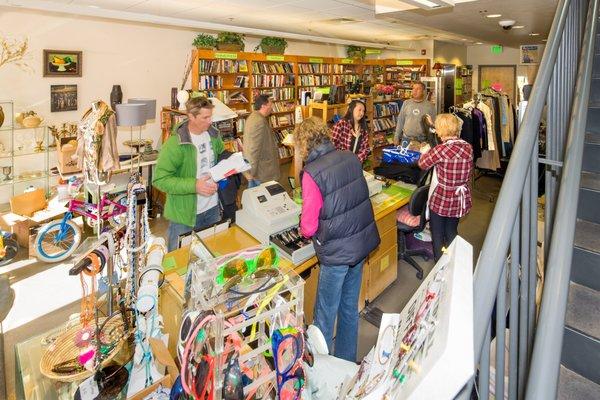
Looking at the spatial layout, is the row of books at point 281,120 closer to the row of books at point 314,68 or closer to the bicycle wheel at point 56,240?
the row of books at point 314,68

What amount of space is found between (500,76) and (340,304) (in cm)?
1282

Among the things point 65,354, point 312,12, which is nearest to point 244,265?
point 65,354

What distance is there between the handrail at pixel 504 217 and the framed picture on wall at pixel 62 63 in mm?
6084

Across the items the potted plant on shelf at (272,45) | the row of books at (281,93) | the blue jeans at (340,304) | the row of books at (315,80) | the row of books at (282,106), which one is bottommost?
the blue jeans at (340,304)

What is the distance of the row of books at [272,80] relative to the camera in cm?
797

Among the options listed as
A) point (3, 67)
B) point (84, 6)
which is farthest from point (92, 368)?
point (3, 67)

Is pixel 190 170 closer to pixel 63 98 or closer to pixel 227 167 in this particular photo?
pixel 227 167

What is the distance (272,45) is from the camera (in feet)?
26.6

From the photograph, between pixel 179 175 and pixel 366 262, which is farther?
pixel 366 262

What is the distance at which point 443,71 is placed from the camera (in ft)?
34.6

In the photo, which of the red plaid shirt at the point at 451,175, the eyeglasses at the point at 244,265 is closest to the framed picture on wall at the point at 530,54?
the red plaid shirt at the point at 451,175

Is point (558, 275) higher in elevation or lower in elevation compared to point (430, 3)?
lower

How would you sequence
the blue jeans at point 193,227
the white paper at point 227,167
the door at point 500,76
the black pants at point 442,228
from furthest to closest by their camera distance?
the door at point 500,76 < the black pants at point 442,228 < the blue jeans at point 193,227 < the white paper at point 227,167

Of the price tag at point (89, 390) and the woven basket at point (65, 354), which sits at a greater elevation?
the woven basket at point (65, 354)
